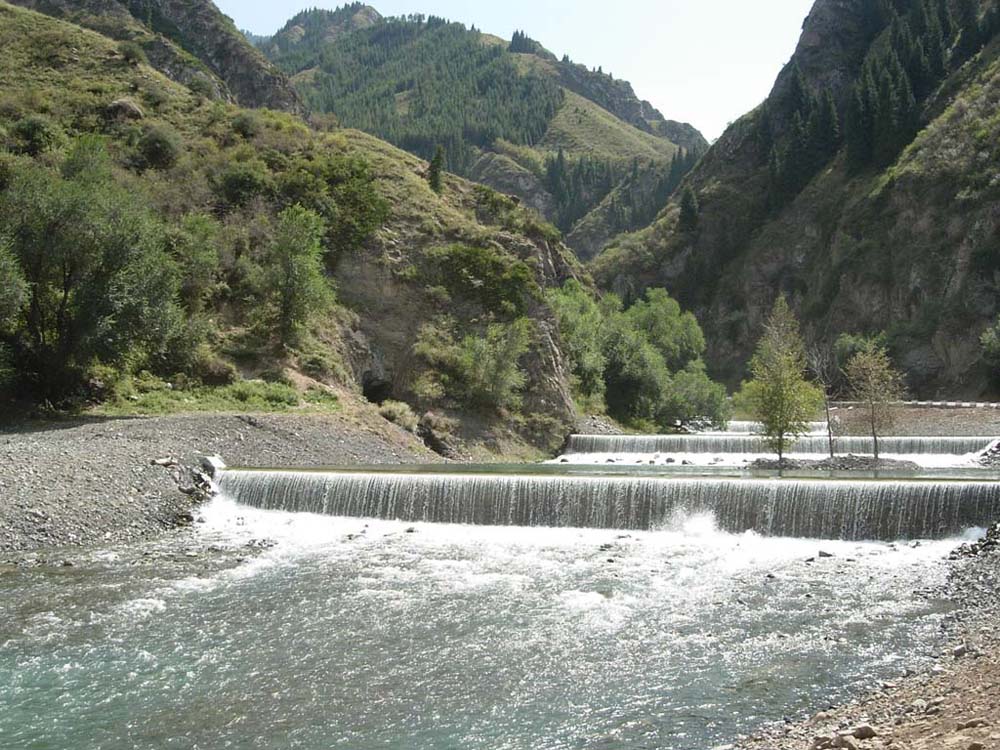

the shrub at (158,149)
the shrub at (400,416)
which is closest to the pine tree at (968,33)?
the shrub at (400,416)

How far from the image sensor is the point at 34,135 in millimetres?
43844

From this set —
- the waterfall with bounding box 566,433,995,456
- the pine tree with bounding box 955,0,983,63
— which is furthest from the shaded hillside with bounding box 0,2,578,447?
the pine tree with bounding box 955,0,983,63

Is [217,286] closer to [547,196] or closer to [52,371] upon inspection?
[52,371]

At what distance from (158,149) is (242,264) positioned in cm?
1367

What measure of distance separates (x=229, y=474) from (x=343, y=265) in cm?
2217

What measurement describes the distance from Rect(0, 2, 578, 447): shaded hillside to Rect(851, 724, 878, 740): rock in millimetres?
27013

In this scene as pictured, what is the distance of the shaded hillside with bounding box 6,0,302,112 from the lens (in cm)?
7031

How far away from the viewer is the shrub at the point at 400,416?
36.6m

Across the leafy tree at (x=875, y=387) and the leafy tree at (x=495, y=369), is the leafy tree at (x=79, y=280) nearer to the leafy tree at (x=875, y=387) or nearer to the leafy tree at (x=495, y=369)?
the leafy tree at (x=495, y=369)

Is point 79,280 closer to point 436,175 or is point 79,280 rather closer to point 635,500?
point 635,500

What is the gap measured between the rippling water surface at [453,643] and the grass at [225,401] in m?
13.9

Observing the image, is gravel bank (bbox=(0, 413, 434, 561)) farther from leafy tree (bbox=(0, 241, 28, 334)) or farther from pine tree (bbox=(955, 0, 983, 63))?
pine tree (bbox=(955, 0, 983, 63))

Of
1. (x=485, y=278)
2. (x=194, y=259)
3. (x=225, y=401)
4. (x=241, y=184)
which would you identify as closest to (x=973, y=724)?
(x=225, y=401)

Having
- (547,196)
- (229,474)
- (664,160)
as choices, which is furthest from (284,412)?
(664,160)
